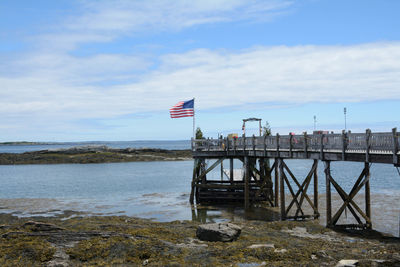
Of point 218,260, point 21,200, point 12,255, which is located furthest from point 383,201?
point 21,200

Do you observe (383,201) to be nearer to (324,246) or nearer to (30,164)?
(324,246)

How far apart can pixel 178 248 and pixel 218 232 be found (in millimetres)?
2047

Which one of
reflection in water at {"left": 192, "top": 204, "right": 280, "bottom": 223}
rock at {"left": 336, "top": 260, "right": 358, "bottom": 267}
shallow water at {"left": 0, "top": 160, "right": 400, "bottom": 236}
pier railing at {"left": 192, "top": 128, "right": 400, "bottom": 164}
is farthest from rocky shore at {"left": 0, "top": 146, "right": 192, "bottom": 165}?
rock at {"left": 336, "top": 260, "right": 358, "bottom": 267}

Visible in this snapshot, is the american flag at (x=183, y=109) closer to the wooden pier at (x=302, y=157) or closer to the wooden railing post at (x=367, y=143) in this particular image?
the wooden pier at (x=302, y=157)

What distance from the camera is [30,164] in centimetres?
9425

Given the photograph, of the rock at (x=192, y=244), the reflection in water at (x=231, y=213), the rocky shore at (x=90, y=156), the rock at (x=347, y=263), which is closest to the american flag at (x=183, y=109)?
the reflection in water at (x=231, y=213)

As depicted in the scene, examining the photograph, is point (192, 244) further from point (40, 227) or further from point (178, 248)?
point (40, 227)

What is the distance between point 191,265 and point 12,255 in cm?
671

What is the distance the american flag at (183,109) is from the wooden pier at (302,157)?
245 cm

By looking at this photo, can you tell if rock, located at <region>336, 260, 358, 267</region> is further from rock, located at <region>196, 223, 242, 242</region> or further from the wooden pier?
the wooden pier

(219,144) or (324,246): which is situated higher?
(219,144)

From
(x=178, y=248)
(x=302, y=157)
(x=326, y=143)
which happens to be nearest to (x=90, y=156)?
(x=302, y=157)

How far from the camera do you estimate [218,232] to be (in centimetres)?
1792

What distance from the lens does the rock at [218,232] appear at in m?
17.8
